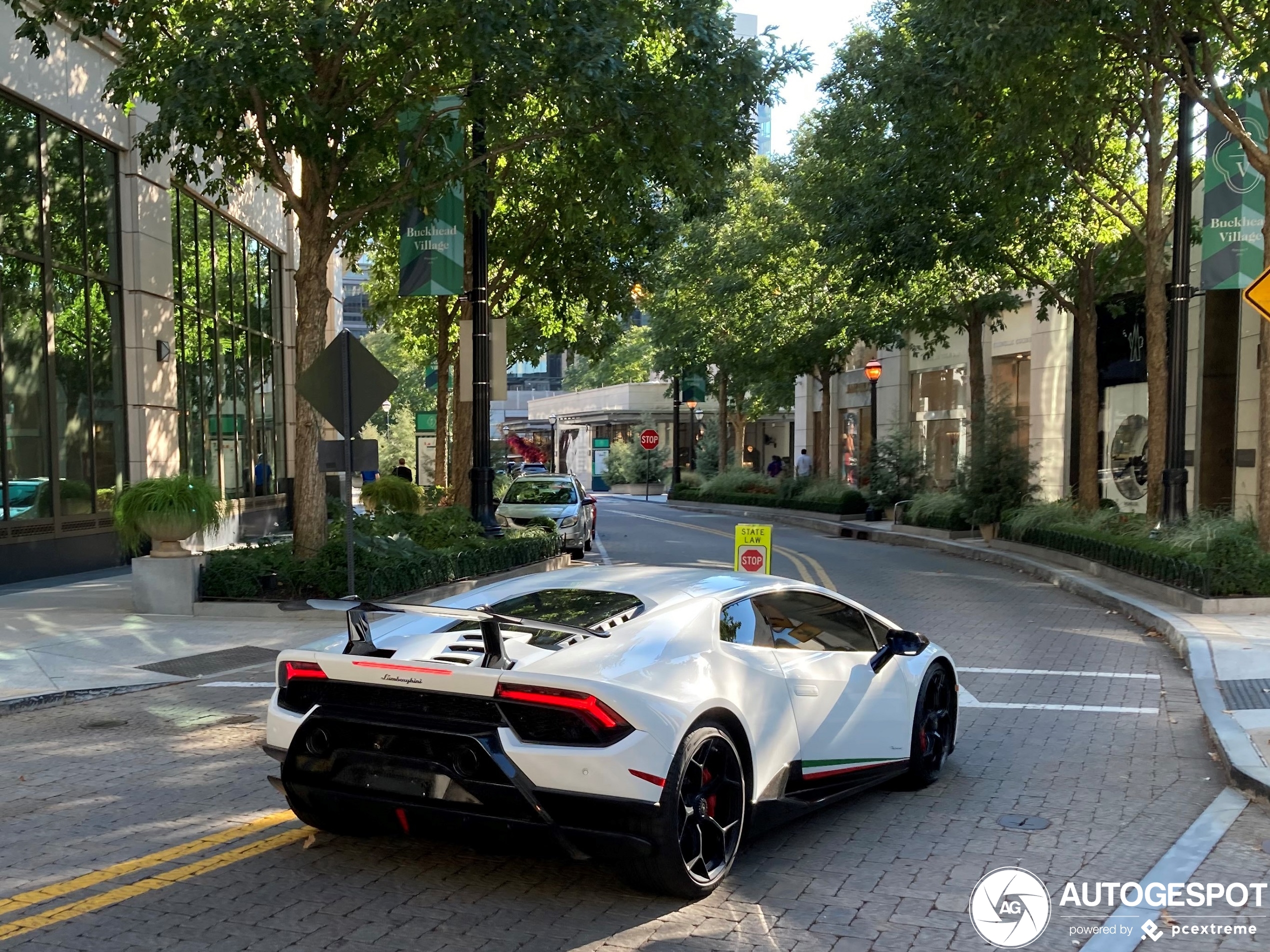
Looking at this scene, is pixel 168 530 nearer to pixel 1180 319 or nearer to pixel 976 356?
pixel 1180 319

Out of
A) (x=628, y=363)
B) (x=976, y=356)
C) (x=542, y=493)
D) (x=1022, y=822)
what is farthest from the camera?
(x=628, y=363)

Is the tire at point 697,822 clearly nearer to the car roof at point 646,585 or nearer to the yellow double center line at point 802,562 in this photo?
the car roof at point 646,585

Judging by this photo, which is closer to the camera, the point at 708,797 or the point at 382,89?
the point at 708,797

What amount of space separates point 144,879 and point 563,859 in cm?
181

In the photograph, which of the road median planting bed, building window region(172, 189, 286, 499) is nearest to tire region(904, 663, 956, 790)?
the road median planting bed

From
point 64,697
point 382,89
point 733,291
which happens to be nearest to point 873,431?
point 733,291

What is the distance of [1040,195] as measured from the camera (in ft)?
66.6

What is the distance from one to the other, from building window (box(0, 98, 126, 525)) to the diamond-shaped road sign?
7372 mm

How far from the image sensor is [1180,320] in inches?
675

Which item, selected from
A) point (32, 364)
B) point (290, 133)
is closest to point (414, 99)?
point (290, 133)

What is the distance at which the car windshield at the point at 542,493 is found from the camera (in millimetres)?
23656

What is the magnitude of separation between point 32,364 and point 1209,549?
15.8m

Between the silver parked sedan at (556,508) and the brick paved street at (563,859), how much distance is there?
12864mm

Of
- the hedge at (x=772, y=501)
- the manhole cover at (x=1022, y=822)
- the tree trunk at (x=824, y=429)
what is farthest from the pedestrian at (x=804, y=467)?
the manhole cover at (x=1022, y=822)
